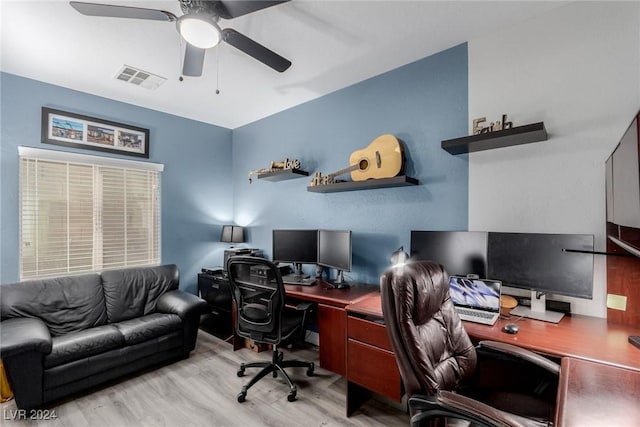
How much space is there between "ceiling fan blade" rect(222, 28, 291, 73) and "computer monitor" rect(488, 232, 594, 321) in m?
1.92

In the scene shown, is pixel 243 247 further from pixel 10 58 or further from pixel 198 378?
pixel 10 58

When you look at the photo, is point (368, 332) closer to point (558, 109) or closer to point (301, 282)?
point (301, 282)

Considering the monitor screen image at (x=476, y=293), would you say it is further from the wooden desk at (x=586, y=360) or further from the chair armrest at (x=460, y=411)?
the chair armrest at (x=460, y=411)

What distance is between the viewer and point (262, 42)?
2295 millimetres

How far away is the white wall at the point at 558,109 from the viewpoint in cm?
176

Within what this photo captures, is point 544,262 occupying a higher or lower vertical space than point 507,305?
higher

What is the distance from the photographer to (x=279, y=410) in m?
2.12

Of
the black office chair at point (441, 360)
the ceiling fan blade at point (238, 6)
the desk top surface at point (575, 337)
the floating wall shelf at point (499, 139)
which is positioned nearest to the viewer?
the black office chair at point (441, 360)

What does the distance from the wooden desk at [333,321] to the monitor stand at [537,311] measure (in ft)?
3.44

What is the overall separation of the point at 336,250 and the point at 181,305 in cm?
166

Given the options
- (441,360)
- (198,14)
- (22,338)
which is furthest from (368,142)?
(22,338)

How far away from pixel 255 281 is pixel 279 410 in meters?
0.94

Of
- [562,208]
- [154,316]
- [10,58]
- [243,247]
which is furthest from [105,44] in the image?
[562,208]

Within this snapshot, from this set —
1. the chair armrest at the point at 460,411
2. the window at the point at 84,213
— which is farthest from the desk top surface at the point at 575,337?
the window at the point at 84,213
